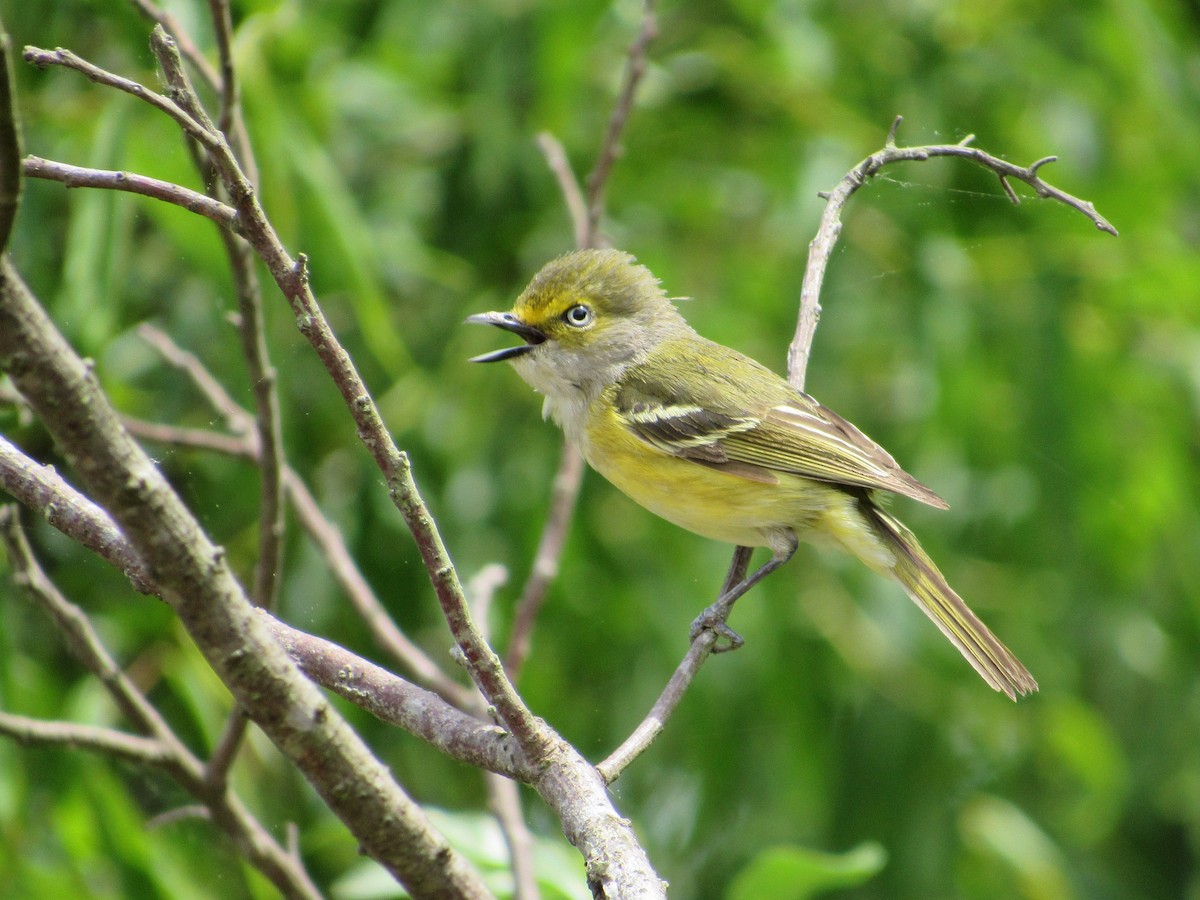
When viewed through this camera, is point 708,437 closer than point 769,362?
Yes

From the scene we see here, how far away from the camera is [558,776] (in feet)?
5.36

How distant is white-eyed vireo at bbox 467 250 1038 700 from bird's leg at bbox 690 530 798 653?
0.04ft

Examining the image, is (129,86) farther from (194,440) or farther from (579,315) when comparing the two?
(579,315)

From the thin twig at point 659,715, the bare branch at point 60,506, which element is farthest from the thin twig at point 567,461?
the bare branch at point 60,506

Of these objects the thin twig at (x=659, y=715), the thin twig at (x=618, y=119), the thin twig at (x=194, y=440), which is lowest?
the thin twig at (x=659, y=715)

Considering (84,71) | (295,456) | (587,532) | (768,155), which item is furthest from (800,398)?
(84,71)

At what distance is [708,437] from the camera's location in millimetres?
3623

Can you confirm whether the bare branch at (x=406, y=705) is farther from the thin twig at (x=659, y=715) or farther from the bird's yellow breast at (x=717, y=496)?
the bird's yellow breast at (x=717, y=496)

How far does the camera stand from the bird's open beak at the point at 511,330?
130 inches

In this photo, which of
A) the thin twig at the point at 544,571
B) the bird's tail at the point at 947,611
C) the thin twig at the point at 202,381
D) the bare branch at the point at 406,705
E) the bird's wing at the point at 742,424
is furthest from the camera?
the bird's wing at the point at 742,424

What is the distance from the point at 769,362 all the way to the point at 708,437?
75cm

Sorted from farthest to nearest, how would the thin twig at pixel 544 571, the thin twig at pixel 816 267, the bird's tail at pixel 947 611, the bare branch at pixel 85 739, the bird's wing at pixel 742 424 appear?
the bird's wing at pixel 742 424 < the bird's tail at pixel 947 611 < the thin twig at pixel 544 571 < the bare branch at pixel 85 739 < the thin twig at pixel 816 267

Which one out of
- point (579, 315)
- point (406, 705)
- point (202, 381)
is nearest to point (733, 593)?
point (579, 315)

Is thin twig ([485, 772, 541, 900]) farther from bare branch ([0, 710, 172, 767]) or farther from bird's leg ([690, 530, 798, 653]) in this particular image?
bare branch ([0, 710, 172, 767])
